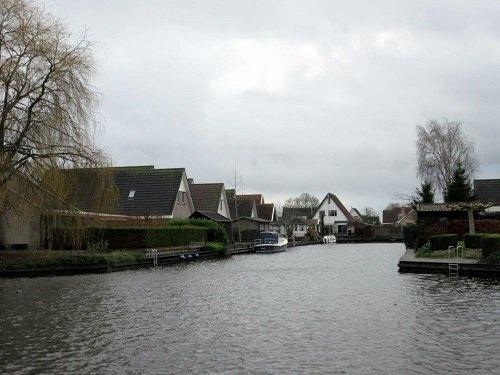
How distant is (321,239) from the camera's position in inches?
3241

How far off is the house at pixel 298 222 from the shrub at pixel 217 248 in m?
34.8

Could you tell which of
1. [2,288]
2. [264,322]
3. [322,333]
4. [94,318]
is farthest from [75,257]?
[322,333]

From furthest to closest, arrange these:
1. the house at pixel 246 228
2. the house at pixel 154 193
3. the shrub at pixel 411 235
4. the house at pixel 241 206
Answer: the house at pixel 241 206, the house at pixel 246 228, the house at pixel 154 193, the shrub at pixel 411 235

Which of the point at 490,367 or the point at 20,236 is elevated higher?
the point at 20,236

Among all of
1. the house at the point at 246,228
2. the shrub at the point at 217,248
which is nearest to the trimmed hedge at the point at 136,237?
the shrub at the point at 217,248

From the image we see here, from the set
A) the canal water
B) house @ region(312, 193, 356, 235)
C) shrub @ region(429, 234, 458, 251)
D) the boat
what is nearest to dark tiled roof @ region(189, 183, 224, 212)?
the boat

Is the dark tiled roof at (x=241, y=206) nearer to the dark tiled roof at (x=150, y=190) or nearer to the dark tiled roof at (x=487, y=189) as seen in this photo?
the dark tiled roof at (x=150, y=190)

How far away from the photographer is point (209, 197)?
2461 inches

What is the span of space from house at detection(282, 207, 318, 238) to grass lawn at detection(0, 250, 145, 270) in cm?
5344

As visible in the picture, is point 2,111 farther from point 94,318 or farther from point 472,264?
point 472,264

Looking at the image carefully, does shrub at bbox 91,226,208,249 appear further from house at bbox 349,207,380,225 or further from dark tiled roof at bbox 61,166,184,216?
house at bbox 349,207,380,225

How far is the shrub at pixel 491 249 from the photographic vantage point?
24.0 metres

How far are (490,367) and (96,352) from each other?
6.88 meters

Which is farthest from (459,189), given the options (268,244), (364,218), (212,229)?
(364,218)
